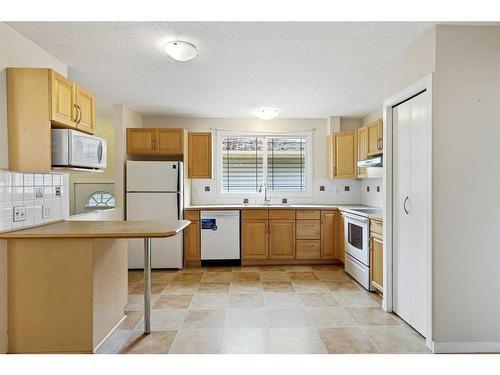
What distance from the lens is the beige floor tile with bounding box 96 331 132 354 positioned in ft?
7.43

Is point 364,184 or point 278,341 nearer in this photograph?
point 278,341

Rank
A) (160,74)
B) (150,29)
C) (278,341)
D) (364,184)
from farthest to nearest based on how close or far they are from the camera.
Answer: (364,184)
(160,74)
(278,341)
(150,29)

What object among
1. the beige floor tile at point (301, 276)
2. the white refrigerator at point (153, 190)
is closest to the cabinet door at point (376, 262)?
the beige floor tile at point (301, 276)

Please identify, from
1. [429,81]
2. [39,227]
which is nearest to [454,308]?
[429,81]

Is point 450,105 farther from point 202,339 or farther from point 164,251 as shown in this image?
point 164,251

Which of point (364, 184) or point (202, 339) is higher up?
point (364, 184)

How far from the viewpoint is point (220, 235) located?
463cm

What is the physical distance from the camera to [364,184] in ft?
16.9

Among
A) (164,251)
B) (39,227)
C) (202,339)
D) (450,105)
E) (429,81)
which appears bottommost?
(202,339)

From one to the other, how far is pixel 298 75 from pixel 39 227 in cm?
267

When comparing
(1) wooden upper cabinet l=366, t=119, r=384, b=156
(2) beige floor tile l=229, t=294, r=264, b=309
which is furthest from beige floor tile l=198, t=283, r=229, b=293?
(1) wooden upper cabinet l=366, t=119, r=384, b=156

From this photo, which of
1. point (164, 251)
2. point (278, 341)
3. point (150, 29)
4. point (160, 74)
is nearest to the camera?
point (150, 29)

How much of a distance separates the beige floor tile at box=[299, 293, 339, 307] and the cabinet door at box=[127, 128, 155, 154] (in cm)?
290

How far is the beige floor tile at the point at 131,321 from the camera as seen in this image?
2660mm
